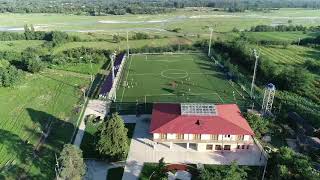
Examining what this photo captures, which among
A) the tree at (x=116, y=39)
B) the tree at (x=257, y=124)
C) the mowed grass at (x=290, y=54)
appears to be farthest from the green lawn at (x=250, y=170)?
the tree at (x=116, y=39)

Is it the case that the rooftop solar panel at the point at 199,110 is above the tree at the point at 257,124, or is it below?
above

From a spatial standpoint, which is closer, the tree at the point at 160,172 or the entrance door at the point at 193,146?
the tree at the point at 160,172

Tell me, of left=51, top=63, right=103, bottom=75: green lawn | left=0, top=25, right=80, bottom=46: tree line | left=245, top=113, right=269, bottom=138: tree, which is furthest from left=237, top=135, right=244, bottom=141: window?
left=0, top=25, right=80, bottom=46: tree line

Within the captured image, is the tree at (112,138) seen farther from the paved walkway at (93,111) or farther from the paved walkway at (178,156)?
the paved walkway at (93,111)

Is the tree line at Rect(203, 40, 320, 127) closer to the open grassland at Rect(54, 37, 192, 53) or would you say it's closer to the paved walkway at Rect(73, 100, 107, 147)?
the open grassland at Rect(54, 37, 192, 53)

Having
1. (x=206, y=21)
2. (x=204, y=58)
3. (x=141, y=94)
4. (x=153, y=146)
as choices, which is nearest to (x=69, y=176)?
(x=153, y=146)

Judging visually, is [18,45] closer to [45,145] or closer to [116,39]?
[116,39]

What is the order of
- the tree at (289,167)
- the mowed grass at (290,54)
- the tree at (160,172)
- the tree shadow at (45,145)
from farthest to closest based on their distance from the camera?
the mowed grass at (290,54) < the tree shadow at (45,145) < the tree at (160,172) < the tree at (289,167)

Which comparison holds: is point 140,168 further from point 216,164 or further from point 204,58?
point 204,58

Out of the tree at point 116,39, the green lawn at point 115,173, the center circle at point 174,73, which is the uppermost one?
the tree at point 116,39
